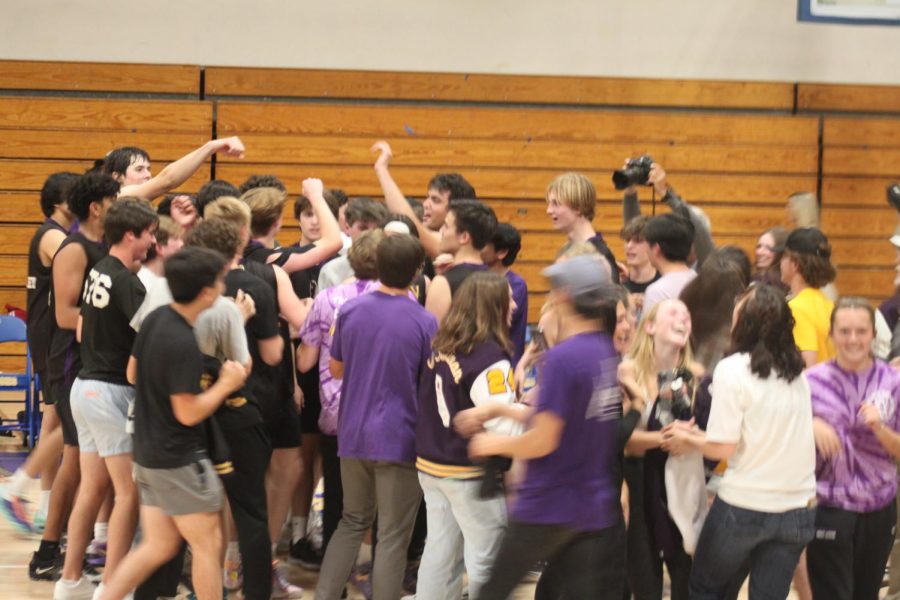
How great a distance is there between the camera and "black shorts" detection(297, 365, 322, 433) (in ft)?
16.7

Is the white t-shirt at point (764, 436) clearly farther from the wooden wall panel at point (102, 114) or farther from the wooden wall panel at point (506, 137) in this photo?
the wooden wall panel at point (102, 114)

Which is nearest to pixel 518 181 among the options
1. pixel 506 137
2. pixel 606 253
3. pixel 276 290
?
pixel 506 137

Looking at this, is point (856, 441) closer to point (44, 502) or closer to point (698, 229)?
point (698, 229)

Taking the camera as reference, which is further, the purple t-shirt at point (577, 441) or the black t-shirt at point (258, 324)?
the black t-shirt at point (258, 324)

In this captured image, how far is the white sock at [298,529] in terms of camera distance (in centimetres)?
543

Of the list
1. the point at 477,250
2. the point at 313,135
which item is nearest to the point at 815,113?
the point at 313,135

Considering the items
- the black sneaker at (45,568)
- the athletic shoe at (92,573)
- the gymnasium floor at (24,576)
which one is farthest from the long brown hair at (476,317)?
the black sneaker at (45,568)

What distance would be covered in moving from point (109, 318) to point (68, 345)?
0.73m

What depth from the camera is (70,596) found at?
15.2ft

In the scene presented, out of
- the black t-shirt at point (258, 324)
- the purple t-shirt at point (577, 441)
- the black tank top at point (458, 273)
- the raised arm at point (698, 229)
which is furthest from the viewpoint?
the raised arm at point (698, 229)

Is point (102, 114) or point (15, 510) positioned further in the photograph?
point (102, 114)

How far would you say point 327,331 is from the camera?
4707 millimetres

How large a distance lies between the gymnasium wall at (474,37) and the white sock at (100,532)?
17.5 ft

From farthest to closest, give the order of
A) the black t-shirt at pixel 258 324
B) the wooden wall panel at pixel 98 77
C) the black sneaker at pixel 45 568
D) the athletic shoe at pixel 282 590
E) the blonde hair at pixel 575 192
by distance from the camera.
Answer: the wooden wall panel at pixel 98 77 → the blonde hair at pixel 575 192 → the black sneaker at pixel 45 568 → the athletic shoe at pixel 282 590 → the black t-shirt at pixel 258 324
